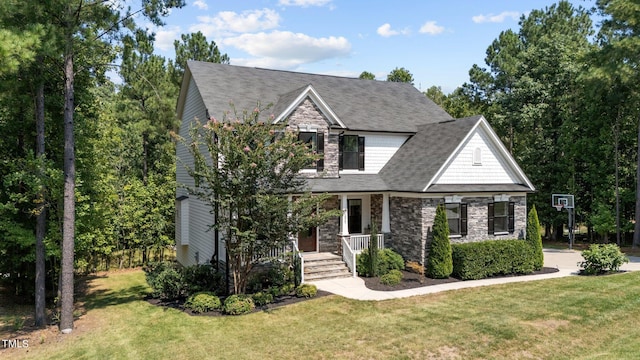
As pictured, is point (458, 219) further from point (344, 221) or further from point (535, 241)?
point (344, 221)

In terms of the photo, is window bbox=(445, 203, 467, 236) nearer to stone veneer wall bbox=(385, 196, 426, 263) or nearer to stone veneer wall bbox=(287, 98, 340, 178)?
stone veneer wall bbox=(385, 196, 426, 263)

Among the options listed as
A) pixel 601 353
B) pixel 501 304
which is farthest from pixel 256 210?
pixel 601 353

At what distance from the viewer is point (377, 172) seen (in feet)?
71.3

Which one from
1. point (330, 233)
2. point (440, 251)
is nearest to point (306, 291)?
point (330, 233)

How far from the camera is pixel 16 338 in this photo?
1262 centimetres

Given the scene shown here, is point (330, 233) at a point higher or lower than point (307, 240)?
higher

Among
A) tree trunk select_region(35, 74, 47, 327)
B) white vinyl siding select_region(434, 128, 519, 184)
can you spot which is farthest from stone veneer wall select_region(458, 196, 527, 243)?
tree trunk select_region(35, 74, 47, 327)

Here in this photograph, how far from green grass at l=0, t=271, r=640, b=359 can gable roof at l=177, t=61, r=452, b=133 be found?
8819mm

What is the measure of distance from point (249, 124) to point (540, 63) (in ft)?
84.0

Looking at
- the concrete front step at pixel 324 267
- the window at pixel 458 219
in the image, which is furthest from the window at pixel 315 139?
the window at pixel 458 219

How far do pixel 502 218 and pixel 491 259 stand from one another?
9.50 ft

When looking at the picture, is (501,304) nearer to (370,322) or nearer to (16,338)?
(370,322)

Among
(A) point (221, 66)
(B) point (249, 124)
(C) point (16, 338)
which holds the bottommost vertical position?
(C) point (16, 338)

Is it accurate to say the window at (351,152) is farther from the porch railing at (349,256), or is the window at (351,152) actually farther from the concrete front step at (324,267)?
the concrete front step at (324,267)
